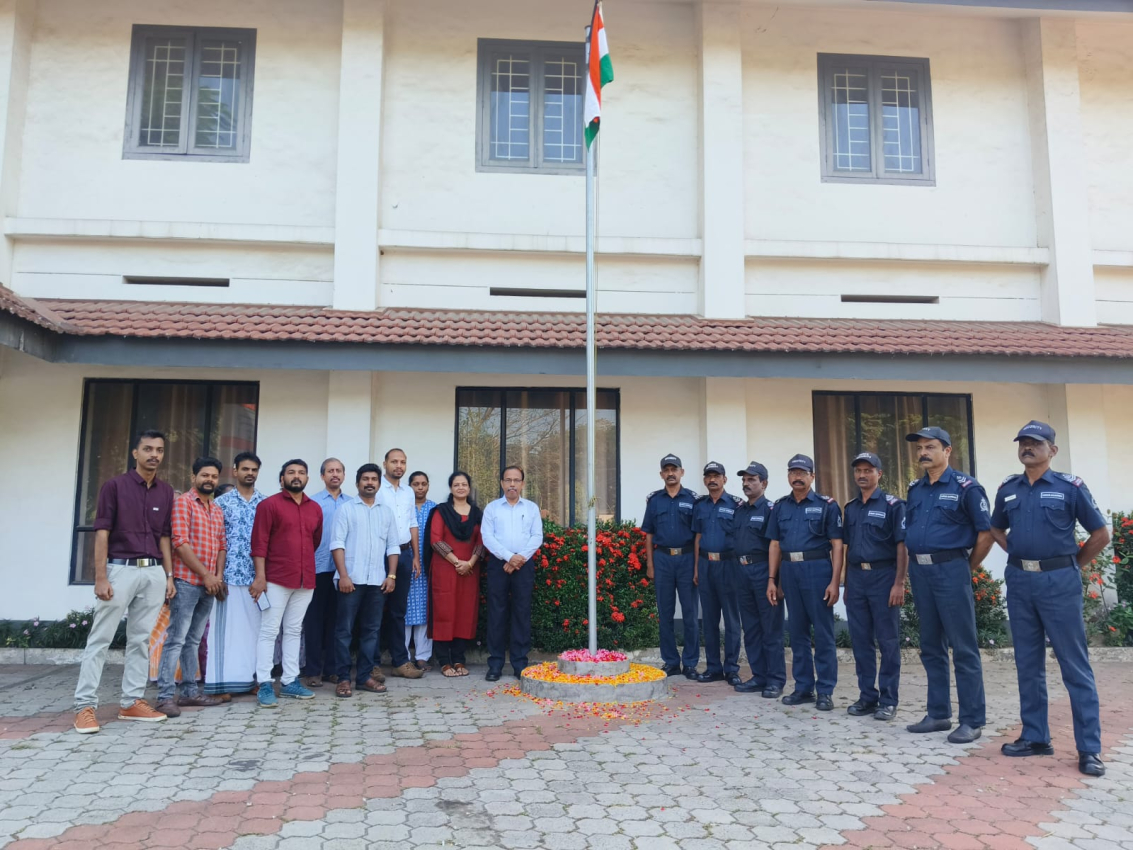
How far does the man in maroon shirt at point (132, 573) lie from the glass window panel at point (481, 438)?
3.89 meters

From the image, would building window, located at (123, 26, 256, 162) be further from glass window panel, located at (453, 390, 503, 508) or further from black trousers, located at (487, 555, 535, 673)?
black trousers, located at (487, 555, 535, 673)

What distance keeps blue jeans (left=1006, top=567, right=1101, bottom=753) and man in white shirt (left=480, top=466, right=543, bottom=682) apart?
3.99 m

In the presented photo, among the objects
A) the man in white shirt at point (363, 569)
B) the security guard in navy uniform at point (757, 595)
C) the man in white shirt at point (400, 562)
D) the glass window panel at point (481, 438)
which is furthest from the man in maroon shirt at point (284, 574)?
the security guard in navy uniform at point (757, 595)

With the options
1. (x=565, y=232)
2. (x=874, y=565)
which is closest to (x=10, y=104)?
(x=565, y=232)

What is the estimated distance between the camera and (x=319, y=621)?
A: 7414 mm

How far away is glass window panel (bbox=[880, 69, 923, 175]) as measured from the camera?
1085 cm

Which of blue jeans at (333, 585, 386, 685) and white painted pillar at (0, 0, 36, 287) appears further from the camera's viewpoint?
white painted pillar at (0, 0, 36, 287)

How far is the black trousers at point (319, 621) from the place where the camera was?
738 cm

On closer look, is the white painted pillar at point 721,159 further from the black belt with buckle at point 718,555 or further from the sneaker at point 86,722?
the sneaker at point 86,722

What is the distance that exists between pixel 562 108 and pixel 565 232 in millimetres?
1747

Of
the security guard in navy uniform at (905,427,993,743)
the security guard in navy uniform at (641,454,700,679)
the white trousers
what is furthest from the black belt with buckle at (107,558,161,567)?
the security guard in navy uniform at (905,427,993,743)

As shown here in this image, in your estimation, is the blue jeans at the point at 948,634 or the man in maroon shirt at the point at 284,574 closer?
the blue jeans at the point at 948,634

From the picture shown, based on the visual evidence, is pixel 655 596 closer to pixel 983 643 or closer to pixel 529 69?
pixel 983 643

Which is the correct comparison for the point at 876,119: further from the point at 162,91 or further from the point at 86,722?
the point at 86,722
